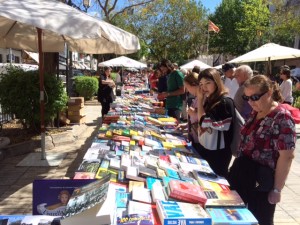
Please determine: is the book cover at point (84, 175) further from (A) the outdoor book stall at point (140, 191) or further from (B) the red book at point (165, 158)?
(B) the red book at point (165, 158)

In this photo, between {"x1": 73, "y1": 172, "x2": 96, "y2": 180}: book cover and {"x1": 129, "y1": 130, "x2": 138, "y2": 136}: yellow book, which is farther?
{"x1": 129, "y1": 130, "x2": 138, "y2": 136}: yellow book

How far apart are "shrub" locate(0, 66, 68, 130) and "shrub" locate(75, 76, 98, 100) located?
10082mm

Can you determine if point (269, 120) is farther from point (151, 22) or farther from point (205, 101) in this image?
point (151, 22)

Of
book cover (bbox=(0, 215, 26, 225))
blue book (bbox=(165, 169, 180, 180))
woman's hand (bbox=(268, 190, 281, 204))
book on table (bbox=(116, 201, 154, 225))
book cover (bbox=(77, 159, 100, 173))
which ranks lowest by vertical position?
woman's hand (bbox=(268, 190, 281, 204))

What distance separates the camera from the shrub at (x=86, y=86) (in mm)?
17078

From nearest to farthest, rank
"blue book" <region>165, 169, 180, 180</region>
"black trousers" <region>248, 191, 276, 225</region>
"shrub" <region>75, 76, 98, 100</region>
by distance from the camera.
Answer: "blue book" <region>165, 169, 180, 180</region> < "black trousers" <region>248, 191, 276, 225</region> < "shrub" <region>75, 76, 98, 100</region>

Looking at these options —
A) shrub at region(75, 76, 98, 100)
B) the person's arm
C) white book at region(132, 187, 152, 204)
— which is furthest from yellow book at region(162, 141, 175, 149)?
shrub at region(75, 76, 98, 100)

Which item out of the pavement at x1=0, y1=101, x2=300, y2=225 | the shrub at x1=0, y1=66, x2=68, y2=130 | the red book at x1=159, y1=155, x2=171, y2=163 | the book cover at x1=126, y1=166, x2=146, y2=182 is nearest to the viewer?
the book cover at x1=126, y1=166, x2=146, y2=182

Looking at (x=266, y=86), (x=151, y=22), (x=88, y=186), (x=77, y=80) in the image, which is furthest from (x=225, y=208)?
(x=151, y=22)

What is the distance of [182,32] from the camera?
3272 centimetres

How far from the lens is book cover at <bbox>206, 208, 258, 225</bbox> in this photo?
1811 millimetres

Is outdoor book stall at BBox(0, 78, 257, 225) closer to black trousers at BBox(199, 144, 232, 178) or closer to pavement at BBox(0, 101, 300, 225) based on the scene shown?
black trousers at BBox(199, 144, 232, 178)

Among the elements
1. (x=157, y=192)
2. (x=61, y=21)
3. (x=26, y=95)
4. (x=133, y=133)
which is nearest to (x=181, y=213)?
(x=157, y=192)

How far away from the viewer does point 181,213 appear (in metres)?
1.78
